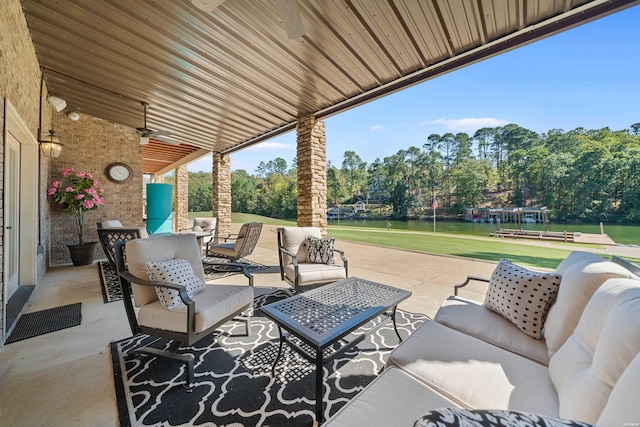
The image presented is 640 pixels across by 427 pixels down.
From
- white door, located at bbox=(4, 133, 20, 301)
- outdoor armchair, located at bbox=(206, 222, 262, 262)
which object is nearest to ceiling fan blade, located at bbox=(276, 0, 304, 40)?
outdoor armchair, located at bbox=(206, 222, 262, 262)

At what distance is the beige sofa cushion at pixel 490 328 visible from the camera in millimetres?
1450

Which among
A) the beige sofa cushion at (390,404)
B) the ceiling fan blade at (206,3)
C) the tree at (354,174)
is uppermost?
the tree at (354,174)

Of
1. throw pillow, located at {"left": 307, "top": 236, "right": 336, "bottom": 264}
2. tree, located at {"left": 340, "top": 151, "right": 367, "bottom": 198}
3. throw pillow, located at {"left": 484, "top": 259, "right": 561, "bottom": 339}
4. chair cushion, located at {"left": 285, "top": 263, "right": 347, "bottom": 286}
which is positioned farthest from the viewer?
tree, located at {"left": 340, "top": 151, "right": 367, "bottom": 198}

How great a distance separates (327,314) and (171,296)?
1.21 meters

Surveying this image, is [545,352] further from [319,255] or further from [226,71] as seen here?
[226,71]

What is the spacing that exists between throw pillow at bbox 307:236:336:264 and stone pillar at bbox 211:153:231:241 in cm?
521

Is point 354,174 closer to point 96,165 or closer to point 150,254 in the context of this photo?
point 96,165

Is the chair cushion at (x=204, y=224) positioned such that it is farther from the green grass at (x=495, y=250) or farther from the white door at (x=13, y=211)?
the green grass at (x=495, y=250)


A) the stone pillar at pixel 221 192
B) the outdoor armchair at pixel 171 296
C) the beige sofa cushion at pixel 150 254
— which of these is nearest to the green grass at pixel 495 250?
the stone pillar at pixel 221 192

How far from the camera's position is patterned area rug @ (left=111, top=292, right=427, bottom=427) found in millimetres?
1438

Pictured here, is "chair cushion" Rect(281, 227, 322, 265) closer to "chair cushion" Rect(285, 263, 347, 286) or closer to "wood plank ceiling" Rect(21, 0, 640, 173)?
"chair cushion" Rect(285, 263, 347, 286)

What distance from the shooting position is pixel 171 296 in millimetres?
1882

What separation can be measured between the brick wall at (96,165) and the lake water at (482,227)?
9216mm

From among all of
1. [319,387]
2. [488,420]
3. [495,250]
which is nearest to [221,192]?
[319,387]
